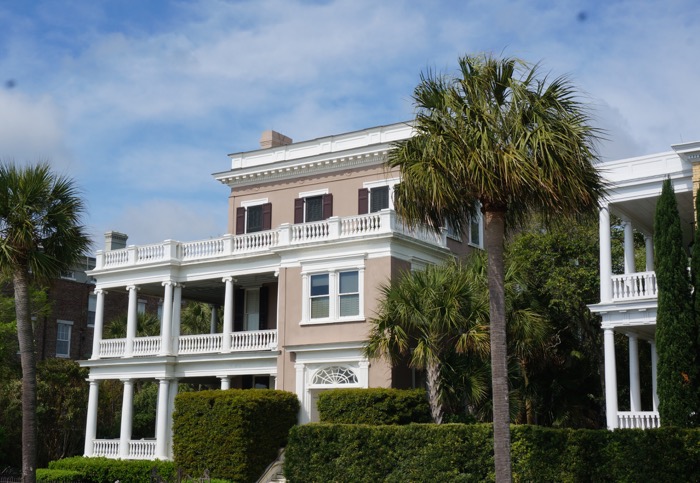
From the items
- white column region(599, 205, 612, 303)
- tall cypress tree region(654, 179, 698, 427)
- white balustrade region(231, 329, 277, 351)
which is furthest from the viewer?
white balustrade region(231, 329, 277, 351)

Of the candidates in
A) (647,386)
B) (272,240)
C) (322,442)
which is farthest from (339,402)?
(647,386)

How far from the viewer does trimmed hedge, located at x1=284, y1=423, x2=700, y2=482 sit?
67.5 ft

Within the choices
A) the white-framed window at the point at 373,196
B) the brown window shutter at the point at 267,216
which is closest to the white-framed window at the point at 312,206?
the brown window shutter at the point at 267,216

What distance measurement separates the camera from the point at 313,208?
37906 mm

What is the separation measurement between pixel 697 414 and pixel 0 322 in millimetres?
30864

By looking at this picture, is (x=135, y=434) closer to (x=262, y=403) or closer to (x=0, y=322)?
(x=0, y=322)

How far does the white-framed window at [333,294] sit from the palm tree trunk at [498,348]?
12841mm

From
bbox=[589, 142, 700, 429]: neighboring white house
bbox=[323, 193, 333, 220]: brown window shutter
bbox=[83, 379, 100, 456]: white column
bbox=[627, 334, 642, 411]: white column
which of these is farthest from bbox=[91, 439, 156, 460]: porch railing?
bbox=[627, 334, 642, 411]: white column

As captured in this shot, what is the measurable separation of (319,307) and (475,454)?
34.4 ft

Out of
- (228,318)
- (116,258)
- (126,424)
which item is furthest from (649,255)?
(116,258)

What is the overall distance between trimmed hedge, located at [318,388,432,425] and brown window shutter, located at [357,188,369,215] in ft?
Result: 32.4

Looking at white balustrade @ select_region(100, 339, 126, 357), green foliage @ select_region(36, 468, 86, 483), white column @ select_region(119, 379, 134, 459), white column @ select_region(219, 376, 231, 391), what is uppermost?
white balustrade @ select_region(100, 339, 126, 357)

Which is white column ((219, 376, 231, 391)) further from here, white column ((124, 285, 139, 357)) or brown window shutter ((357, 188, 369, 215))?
brown window shutter ((357, 188, 369, 215))

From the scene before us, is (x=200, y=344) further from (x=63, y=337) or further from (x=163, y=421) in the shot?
(x=63, y=337)
